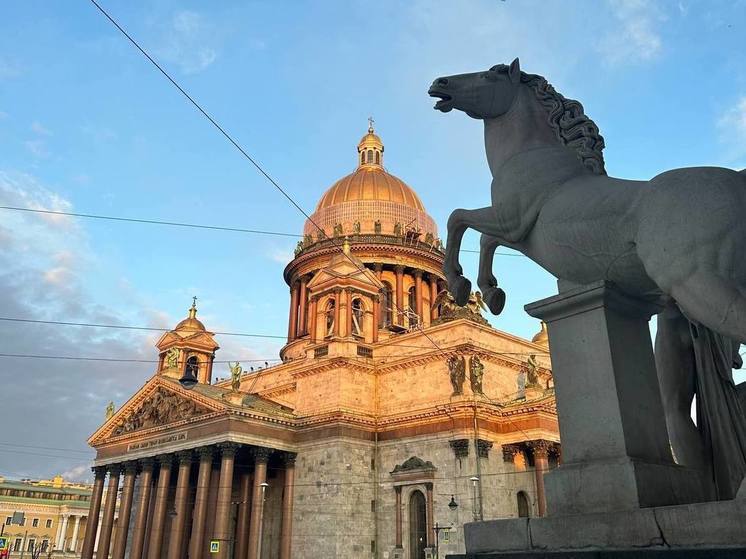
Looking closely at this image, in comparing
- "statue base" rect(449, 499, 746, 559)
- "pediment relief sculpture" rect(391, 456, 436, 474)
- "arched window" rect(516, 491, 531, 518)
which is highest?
"pediment relief sculpture" rect(391, 456, 436, 474)

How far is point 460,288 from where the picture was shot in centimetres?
588

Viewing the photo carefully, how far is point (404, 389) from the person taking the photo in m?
36.6

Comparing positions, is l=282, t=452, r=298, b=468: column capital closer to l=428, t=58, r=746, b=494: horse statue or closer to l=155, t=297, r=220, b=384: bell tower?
l=155, t=297, r=220, b=384: bell tower

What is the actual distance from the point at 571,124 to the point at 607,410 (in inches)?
90.0

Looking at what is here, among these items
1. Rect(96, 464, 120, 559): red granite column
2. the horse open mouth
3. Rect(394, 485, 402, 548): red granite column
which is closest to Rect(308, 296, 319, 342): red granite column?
Rect(394, 485, 402, 548): red granite column

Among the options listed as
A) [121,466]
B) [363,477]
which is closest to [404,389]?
[363,477]

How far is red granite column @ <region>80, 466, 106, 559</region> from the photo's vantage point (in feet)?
135

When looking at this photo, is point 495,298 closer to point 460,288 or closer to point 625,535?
point 460,288

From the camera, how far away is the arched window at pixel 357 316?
132 ft

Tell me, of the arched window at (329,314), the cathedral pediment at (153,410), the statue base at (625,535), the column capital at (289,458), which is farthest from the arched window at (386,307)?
the statue base at (625,535)

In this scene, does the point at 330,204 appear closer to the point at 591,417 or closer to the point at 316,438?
the point at 316,438

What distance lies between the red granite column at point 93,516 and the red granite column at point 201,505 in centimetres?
1094

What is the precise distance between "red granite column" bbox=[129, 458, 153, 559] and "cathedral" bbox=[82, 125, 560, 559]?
0.12 meters

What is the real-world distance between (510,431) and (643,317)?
1154 inches
